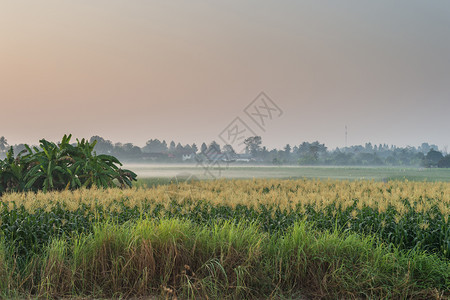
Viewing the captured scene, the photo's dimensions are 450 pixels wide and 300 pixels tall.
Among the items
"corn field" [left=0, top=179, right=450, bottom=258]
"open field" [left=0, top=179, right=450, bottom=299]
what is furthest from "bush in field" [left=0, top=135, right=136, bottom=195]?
"open field" [left=0, top=179, right=450, bottom=299]

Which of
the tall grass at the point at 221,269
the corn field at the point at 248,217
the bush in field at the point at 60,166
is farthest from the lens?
the bush in field at the point at 60,166

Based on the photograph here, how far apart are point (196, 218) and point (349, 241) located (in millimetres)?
2763

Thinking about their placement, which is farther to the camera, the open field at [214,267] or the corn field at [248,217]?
the corn field at [248,217]

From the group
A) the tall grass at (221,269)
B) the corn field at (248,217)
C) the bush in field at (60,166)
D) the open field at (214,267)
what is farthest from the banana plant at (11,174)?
the tall grass at (221,269)

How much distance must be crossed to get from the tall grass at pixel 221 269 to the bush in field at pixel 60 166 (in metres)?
7.25

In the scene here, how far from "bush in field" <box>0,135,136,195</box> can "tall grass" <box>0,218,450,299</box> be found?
725cm

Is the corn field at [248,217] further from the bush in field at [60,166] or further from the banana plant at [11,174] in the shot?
the banana plant at [11,174]

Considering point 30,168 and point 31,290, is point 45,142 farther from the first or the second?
point 31,290

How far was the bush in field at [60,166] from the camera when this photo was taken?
1208 centimetres

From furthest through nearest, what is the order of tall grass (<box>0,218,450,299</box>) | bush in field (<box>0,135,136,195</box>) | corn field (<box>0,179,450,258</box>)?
bush in field (<box>0,135,136,195</box>) < corn field (<box>0,179,450,258</box>) < tall grass (<box>0,218,450,299</box>)

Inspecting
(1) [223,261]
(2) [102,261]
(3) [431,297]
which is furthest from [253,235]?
(3) [431,297]

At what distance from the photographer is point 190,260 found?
5.00 metres

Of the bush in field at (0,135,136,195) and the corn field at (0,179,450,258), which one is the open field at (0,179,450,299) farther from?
the bush in field at (0,135,136,195)

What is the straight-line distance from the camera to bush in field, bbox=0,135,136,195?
12.1 metres
